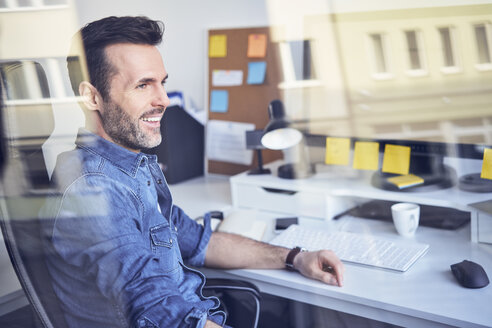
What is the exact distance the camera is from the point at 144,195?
1046 millimetres

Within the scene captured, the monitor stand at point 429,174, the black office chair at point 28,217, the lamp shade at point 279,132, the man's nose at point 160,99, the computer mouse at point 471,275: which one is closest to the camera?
the black office chair at point 28,217

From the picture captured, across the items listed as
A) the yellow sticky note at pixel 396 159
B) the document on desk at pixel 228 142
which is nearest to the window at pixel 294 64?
the document on desk at pixel 228 142

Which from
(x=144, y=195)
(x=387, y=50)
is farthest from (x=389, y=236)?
(x=144, y=195)

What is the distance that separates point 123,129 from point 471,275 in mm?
741

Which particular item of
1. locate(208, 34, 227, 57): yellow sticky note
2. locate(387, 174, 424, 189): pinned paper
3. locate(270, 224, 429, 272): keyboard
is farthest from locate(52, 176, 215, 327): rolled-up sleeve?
locate(208, 34, 227, 57): yellow sticky note

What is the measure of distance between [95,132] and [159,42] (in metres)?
0.26

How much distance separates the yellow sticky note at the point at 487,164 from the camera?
4.03 ft

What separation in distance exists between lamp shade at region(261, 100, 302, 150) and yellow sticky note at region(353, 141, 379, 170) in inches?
6.8

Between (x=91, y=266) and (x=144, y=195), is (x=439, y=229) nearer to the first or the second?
(x=144, y=195)

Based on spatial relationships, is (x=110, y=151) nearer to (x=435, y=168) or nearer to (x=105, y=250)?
(x=105, y=250)

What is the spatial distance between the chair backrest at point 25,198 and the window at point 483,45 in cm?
99

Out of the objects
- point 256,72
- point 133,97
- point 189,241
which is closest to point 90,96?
point 133,97

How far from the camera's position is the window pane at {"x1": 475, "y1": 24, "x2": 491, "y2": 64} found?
121cm

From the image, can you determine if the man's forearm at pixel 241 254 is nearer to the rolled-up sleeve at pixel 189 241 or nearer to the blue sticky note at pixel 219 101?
the rolled-up sleeve at pixel 189 241
